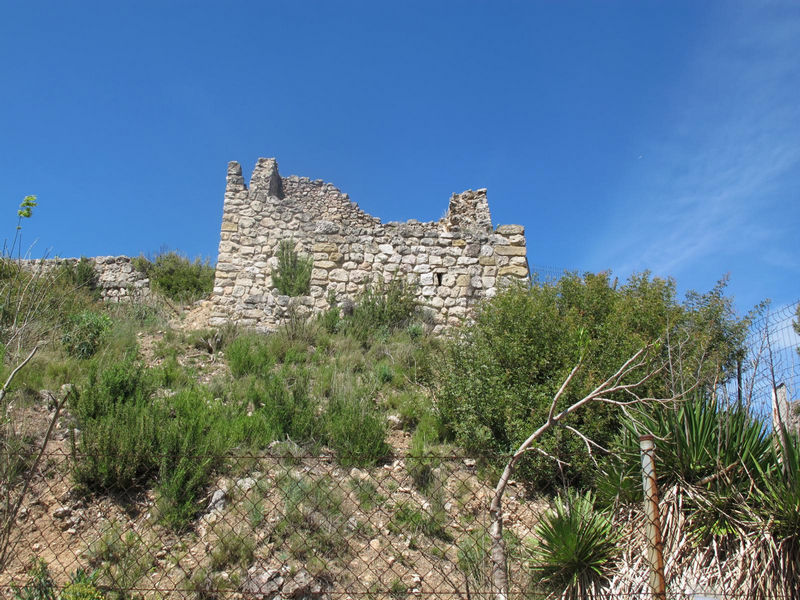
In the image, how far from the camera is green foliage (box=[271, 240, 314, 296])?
1136cm

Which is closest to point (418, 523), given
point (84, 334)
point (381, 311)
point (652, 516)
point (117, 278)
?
point (652, 516)

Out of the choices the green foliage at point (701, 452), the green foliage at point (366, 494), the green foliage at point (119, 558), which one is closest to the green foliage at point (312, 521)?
the green foliage at point (366, 494)

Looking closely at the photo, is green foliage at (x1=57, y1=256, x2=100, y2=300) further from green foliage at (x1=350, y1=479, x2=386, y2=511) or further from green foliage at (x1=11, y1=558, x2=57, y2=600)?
green foliage at (x1=350, y1=479, x2=386, y2=511)

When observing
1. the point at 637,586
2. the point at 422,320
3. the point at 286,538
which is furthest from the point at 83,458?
the point at 422,320

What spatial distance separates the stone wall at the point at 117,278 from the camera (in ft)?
43.2

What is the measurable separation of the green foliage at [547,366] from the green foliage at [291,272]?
4.37m

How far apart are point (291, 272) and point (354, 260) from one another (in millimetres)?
1308

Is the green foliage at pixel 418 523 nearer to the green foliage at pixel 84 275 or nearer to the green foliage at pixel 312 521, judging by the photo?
the green foliage at pixel 312 521

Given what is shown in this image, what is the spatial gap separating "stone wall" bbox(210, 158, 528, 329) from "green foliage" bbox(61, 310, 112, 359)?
221 centimetres

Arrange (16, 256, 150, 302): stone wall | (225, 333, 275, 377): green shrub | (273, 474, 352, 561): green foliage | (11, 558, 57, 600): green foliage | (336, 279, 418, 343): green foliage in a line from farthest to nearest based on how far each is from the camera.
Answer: (16, 256, 150, 302): stone wall → (336, 279, 418, 343): green foliage → (225, 333, 275, 377): green shrub → (273, 474, 352, 561): green foliage → (11, 558, 57, 600): green foliage

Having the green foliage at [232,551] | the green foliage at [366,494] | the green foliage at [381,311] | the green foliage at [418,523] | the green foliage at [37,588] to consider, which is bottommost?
the green foliage at [37,588]

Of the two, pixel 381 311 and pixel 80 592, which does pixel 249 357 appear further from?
pixel 80 592

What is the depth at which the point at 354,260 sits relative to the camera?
1157 cm

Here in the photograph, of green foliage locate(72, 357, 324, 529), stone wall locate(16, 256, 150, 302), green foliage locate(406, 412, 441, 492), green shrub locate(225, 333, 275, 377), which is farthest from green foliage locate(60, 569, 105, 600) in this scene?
stone wall locate(16, 256, 150, 302)
